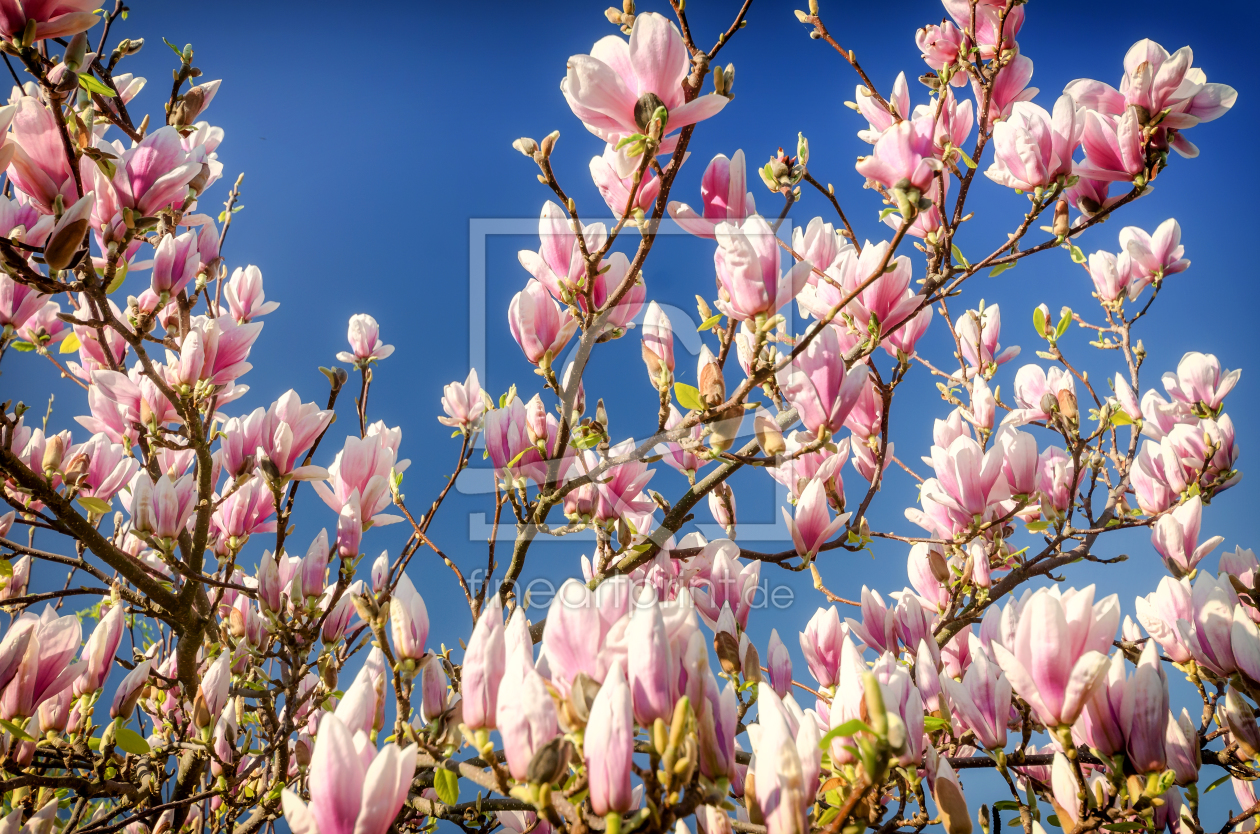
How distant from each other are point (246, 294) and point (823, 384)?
2262 millimetres

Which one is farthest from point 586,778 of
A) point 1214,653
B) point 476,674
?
point 1214,653

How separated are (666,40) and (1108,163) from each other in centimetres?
123

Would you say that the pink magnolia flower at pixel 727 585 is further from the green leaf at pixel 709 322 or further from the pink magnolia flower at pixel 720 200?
the pink magnolia flower at pixel 720 200

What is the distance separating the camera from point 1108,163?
168cm

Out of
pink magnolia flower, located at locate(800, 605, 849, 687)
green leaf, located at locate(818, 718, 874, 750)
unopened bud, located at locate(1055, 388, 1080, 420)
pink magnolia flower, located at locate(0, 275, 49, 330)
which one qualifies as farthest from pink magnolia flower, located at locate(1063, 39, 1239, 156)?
pink magnolia flower, located at locate(0, 275, 49, 330)

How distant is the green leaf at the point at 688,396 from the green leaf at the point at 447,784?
0.74 m

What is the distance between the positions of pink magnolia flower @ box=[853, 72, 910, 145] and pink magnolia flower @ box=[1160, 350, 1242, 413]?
67.8 inches

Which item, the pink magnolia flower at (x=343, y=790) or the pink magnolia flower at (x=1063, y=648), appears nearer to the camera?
the pink magnolia flower at (x=343, y=790)

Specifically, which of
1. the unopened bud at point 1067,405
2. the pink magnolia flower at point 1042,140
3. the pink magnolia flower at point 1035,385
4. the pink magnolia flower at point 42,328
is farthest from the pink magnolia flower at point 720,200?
the pink magnolia flower at point 42,328

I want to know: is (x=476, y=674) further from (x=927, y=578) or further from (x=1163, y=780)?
(x=927, y=578)

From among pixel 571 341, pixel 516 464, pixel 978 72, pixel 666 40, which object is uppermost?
pixel 978 72

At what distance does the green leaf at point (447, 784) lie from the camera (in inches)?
40.9

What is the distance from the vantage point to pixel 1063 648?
1.02 meters

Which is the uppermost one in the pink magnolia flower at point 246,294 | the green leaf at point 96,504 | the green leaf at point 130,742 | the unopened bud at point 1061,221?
the pink magnolia flower at point 246,294
